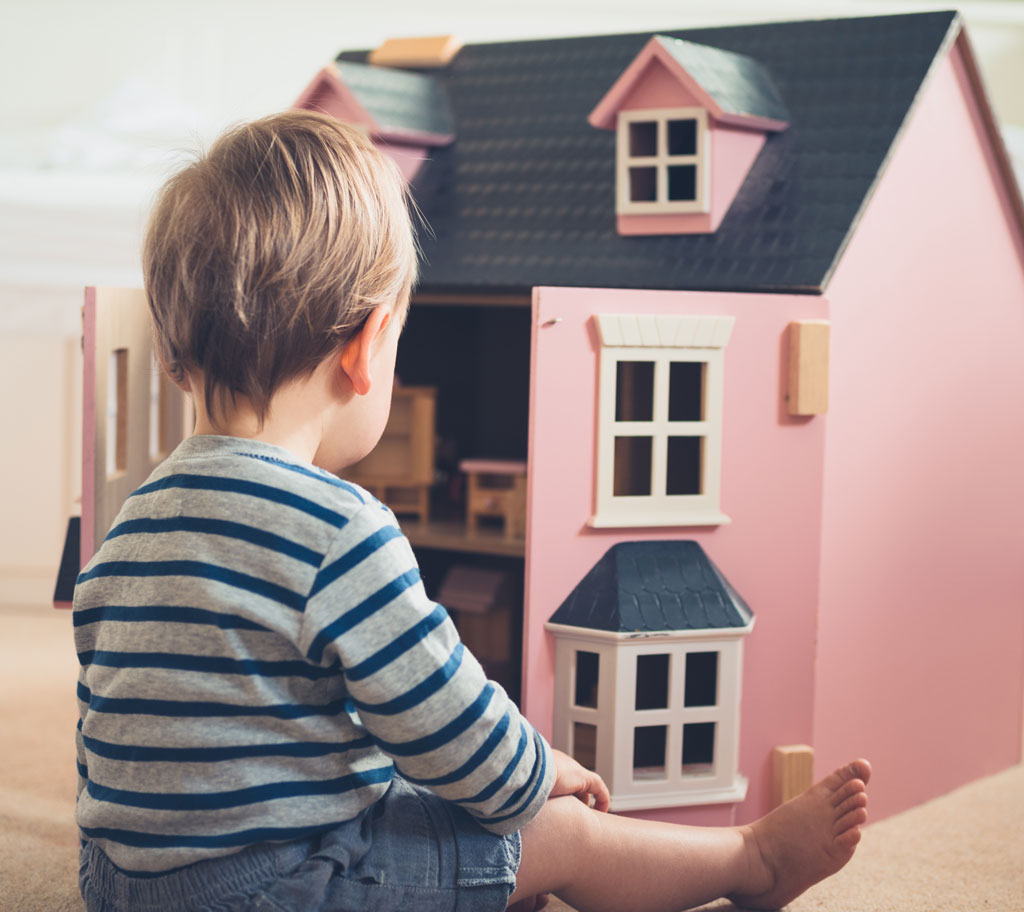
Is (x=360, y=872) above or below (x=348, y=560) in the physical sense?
below

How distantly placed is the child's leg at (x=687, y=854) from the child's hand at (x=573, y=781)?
0.01m

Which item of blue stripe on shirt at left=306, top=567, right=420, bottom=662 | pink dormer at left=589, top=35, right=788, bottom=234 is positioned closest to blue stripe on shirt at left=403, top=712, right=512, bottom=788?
blue stripe on shirt at left=306, top=567, right=420, bottom=662

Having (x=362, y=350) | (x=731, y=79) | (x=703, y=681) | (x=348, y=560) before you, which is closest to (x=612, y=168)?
(x=731, y=79)

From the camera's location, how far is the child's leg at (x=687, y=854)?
3.02ft

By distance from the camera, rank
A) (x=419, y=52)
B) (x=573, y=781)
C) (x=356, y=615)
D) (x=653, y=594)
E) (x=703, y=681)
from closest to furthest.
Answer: (x=356, y=615), (x=573, y=781), (x=653, y=594), (x=703, y=681), (x=419, y=52)

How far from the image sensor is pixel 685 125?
1413 mm

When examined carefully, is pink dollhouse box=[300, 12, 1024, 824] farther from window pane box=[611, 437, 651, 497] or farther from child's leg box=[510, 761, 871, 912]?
child's leg box=[510, 761, 871, 912]

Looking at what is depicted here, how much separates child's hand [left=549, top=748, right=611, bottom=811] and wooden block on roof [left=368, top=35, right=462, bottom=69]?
1060mm

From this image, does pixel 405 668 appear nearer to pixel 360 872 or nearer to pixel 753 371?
pixel 360 872

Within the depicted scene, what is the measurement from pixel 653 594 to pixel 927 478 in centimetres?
42

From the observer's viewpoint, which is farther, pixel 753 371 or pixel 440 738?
pixel 753 371

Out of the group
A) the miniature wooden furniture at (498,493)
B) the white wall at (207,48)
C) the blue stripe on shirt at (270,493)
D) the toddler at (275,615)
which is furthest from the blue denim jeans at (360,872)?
the white wall at (207,48)

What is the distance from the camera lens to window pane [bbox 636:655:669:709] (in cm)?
134

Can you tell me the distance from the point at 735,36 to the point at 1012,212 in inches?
16.1
